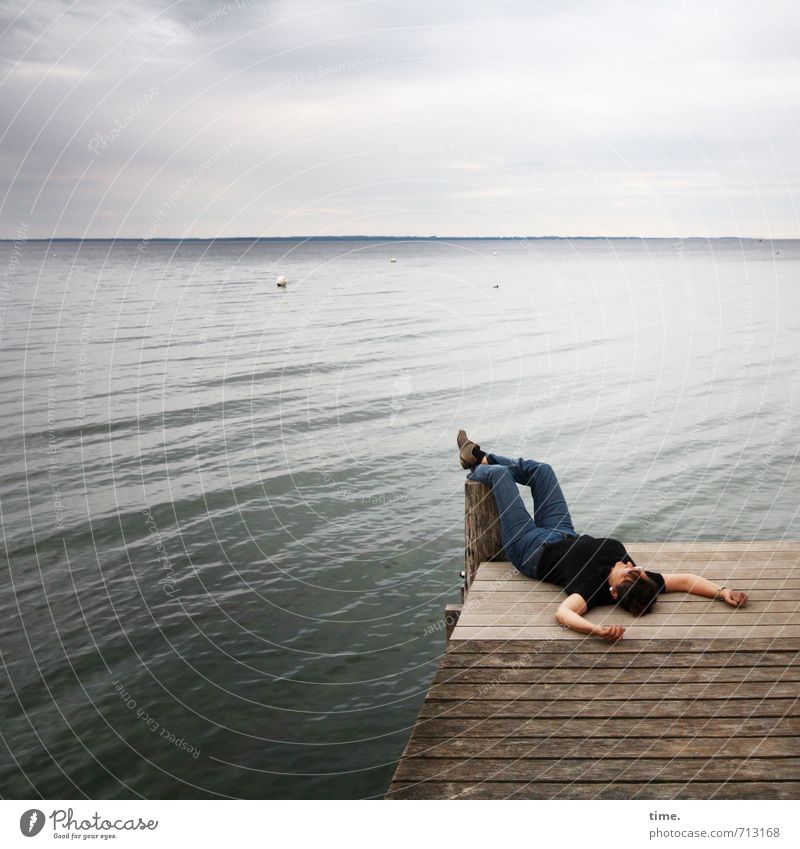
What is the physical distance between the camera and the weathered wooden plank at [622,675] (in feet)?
19.5

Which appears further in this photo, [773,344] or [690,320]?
[690,320]

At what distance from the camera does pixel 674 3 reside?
34.1 ft

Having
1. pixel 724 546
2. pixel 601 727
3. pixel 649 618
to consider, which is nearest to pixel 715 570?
pixel 724 546

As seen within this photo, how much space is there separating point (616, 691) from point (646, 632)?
107cm

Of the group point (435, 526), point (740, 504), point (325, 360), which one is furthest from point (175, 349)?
point (740, 504)

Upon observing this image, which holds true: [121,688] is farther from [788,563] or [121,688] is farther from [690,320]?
[690,320]

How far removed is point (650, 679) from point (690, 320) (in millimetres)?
44625

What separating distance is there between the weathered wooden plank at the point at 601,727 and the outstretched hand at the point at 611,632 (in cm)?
108

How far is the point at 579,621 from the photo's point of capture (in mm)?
6703

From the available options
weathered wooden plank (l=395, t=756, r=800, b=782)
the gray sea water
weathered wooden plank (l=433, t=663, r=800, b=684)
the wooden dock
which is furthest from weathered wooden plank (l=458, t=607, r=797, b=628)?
the gray sea water

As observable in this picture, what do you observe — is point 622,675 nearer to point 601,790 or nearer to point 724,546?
point 601,790

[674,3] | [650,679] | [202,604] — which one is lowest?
[202,604]

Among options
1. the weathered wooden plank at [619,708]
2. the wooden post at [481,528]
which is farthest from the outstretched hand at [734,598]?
the wooden post at [481,528]

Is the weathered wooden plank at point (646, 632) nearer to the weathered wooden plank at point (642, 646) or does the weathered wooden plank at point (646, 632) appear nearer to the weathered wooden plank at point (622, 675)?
the weathered wooden plank at point (642, 646)
